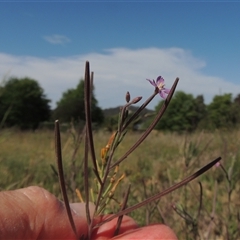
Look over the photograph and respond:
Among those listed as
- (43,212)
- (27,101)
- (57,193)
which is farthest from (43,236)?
(27,101)

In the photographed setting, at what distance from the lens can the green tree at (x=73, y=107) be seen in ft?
54.0

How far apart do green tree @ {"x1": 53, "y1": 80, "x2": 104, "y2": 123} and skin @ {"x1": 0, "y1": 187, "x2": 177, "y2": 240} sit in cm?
1342

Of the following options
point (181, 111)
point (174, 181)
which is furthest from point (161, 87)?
point (181, 111)

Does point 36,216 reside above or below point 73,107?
below

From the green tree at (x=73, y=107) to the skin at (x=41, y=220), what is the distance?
13419 millimetres

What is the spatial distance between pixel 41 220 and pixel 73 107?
16743 millimetres

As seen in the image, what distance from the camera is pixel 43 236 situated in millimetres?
467

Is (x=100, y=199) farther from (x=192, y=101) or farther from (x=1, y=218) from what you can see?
(x=192, y=101)

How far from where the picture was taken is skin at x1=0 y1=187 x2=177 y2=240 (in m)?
0.43

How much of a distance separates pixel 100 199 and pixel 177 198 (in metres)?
1.32

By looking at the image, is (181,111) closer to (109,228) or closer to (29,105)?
(29,105)

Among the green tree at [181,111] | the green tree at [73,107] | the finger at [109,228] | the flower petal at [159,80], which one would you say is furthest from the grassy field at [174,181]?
the green tree at [181,111]

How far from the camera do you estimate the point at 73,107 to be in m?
17.1

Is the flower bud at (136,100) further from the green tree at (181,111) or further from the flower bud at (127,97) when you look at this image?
the green tree at (181,111)
